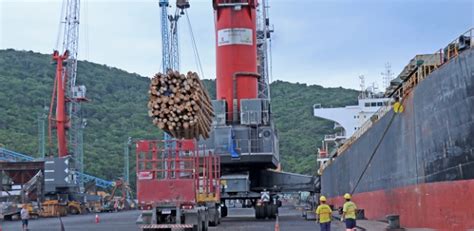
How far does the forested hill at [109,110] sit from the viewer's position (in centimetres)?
12156

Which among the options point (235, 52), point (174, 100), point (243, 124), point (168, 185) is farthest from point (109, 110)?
point (174, 100)

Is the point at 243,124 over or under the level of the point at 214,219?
over

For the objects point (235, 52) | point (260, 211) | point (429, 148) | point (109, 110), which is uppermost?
point (109, 110)

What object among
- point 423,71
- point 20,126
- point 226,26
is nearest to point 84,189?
point 20,126

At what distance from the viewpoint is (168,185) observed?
2294cm

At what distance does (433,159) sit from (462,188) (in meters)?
2.91

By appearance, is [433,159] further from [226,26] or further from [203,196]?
Result: [226,26]

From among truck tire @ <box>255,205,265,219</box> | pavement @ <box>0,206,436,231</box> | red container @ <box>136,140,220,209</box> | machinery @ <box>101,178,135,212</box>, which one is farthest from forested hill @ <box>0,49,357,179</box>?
red container @ <box>136,140,220,209</box>

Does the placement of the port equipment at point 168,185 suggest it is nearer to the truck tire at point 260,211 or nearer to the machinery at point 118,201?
the truck tire at point 260,211

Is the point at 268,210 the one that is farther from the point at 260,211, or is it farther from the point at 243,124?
the point at 243,124

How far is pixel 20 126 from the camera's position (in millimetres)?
120750

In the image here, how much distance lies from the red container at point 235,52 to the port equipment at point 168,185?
40.1 feet

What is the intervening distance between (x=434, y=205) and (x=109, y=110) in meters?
134

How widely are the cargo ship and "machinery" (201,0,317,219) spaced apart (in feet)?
19.7
